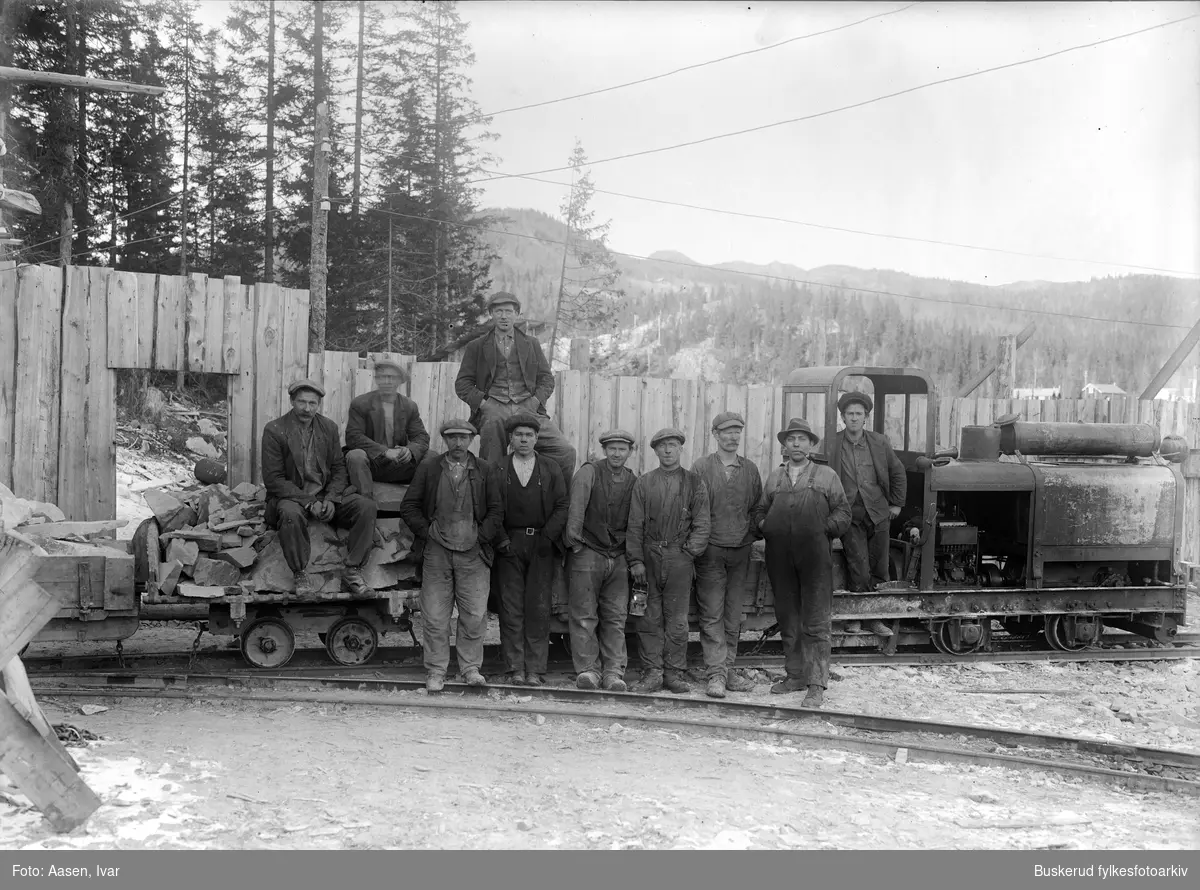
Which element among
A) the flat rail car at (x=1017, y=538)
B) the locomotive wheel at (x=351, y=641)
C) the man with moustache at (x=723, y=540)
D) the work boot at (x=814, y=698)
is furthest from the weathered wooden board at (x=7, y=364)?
the work boot at (x=814, y=698)

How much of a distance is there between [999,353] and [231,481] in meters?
10.2

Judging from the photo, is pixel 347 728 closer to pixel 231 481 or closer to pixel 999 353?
pixel 231 481

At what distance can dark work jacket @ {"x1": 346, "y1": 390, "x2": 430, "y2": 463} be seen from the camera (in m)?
8.41

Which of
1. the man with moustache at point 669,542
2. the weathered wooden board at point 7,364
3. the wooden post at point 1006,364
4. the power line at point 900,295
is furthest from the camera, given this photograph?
the power line at point 900,295

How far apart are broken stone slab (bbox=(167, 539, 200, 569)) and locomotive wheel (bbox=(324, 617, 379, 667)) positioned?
1213mm

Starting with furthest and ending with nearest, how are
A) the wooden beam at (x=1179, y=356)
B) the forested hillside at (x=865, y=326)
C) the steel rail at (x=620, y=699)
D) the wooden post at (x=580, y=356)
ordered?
the forested hillside at (x=865, y=326) → the wooden beam at (x=1179, y=356) → the wooden post at (x=580, y=356) → the steel rail at (x=620, y=699)

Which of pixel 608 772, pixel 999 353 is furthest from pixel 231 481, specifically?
pixel 999 353

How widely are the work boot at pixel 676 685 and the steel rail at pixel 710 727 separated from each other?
77 centimetres

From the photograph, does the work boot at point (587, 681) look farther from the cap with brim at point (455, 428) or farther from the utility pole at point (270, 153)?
the utility pole at point (270, 153)

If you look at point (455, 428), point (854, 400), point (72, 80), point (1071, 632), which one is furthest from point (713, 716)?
point (72, 80)

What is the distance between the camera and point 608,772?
5852mm

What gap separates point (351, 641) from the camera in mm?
8188

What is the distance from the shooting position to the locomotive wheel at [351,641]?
320 inches

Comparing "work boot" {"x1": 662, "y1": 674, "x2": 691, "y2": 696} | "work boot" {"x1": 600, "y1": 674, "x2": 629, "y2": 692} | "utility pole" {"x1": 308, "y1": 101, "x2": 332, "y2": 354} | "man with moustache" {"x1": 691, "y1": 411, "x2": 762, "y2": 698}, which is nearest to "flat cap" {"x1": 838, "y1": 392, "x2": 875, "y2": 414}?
"man with moustache" {"x1": 691, "y1": 411, "x2": 762, "y2": 698}
